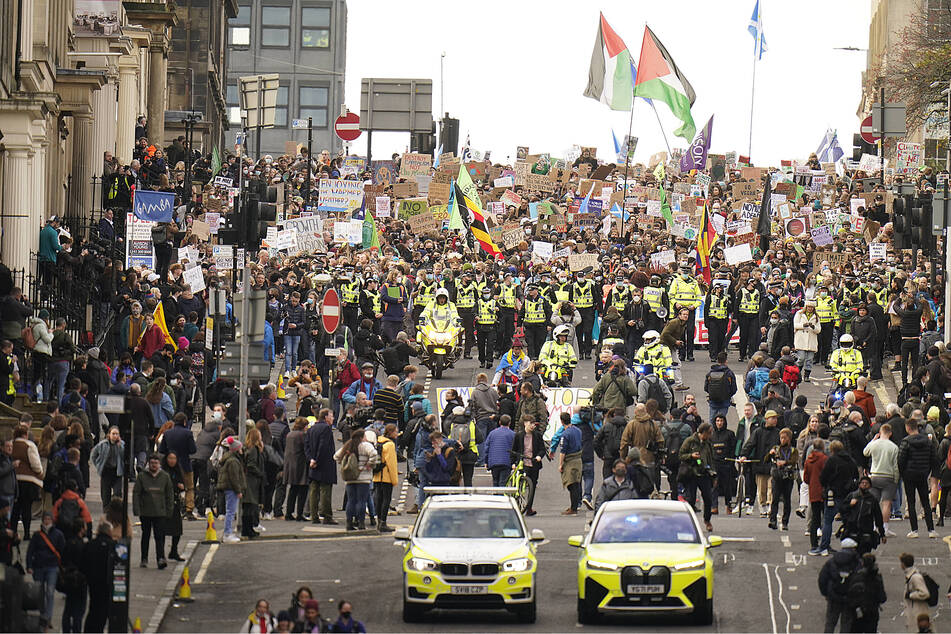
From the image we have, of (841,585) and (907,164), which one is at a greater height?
(907,164)

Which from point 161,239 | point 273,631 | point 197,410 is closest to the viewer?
point 273,631

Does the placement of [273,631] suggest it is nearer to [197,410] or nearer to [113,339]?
[197,410]

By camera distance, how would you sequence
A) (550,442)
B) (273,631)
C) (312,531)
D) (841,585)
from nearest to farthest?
(273,631)
(841,585)
(312,531)
(550,442)

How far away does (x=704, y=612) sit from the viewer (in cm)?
2034

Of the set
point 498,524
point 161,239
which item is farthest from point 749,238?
point 498,524

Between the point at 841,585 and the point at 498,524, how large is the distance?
4025mm

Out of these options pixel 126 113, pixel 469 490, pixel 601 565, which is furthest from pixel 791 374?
pixel 126 113

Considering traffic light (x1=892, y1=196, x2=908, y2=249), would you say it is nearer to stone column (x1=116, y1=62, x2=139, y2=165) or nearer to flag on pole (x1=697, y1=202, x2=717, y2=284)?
flag on pole (x1=697, y1=202, x2=717, y2=284)

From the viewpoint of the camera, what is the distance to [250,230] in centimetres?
2680

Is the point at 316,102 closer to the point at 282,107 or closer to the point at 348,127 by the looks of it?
the point at 282,107

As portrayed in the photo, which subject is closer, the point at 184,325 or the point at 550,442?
the point at 550,442

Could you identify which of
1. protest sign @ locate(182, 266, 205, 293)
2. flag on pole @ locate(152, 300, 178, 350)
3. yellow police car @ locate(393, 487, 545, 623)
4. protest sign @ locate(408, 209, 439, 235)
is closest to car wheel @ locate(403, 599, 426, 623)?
yellow police car @ locate(393, 487, 545, 623)

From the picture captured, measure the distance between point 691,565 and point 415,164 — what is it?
4391 centimetres

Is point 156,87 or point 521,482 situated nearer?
point 521,482
